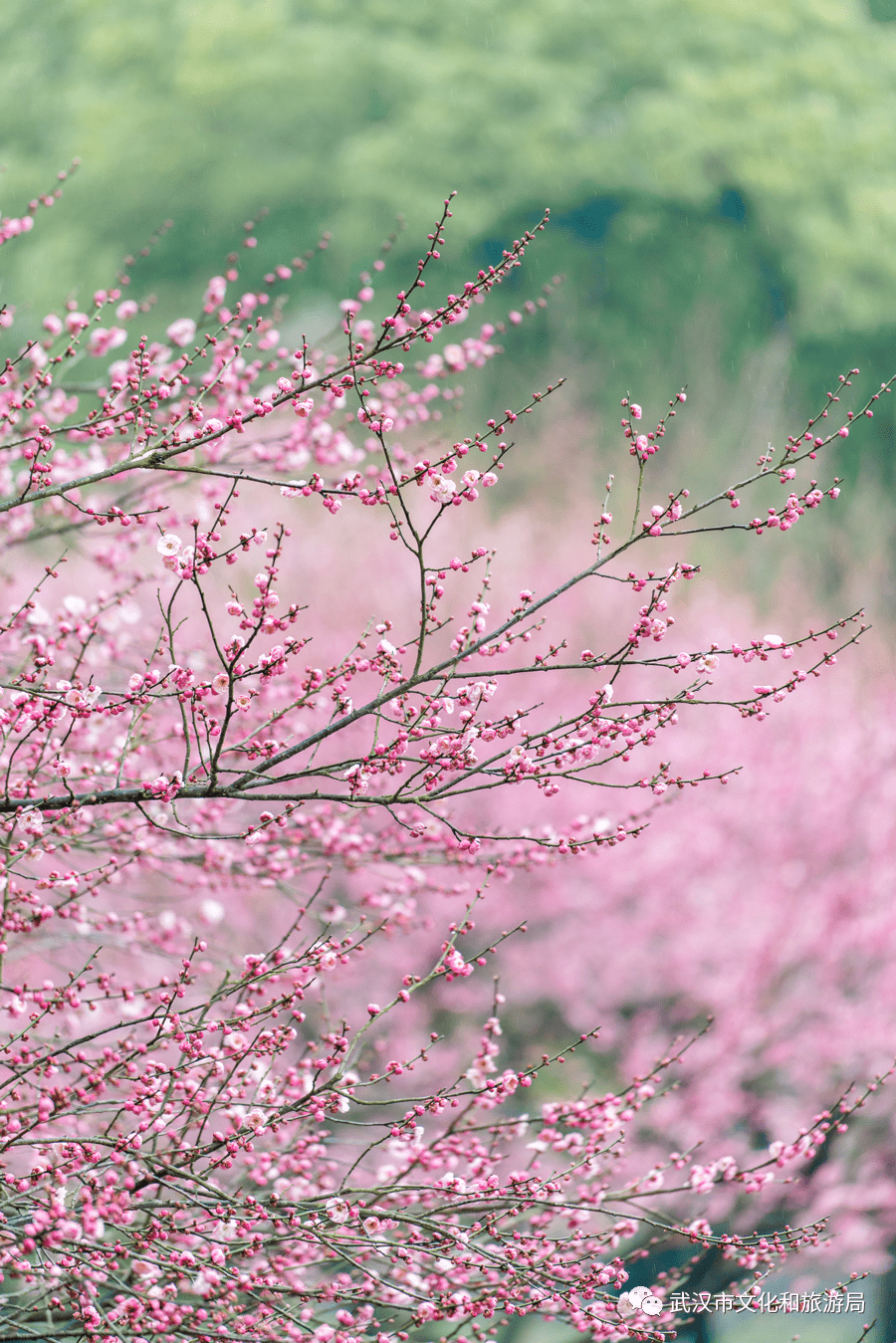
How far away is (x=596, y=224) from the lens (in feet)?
65.2

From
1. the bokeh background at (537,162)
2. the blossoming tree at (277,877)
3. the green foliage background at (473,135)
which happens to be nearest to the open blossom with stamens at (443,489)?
the blossoming tree at (277,877)

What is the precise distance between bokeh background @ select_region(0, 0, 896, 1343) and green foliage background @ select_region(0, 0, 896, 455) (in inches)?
1.6

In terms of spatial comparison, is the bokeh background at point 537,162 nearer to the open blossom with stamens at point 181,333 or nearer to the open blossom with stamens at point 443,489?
the open blossom with stamens at point 181,333

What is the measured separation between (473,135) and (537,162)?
110 cm

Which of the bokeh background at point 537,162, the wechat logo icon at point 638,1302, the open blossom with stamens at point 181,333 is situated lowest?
the wechat logo icon at point 638,1302

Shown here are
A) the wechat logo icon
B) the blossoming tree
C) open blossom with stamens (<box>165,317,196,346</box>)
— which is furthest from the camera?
open blossom with stamens (<box>165,317,196,346</box>)

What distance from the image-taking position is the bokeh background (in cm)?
1834

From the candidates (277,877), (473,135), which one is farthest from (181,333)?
(473,135)

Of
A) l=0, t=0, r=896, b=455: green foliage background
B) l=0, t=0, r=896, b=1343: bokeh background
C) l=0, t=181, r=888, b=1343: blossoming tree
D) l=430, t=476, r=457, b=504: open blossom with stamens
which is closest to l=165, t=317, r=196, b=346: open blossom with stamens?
l=0, t=181, r=888, b=1343: blossoming tree

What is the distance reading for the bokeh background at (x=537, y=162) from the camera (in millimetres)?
18344

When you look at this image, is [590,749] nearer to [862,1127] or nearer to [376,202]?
[862,1127]

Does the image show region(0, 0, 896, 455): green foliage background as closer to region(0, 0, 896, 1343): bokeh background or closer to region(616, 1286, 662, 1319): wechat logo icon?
region(0, 0, 896, 1343): bokeh background

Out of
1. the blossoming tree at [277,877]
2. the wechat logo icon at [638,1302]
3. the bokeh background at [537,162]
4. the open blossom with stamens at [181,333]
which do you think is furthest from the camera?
the bokeh background at [537,162]

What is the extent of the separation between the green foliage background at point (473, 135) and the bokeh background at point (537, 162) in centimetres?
4
